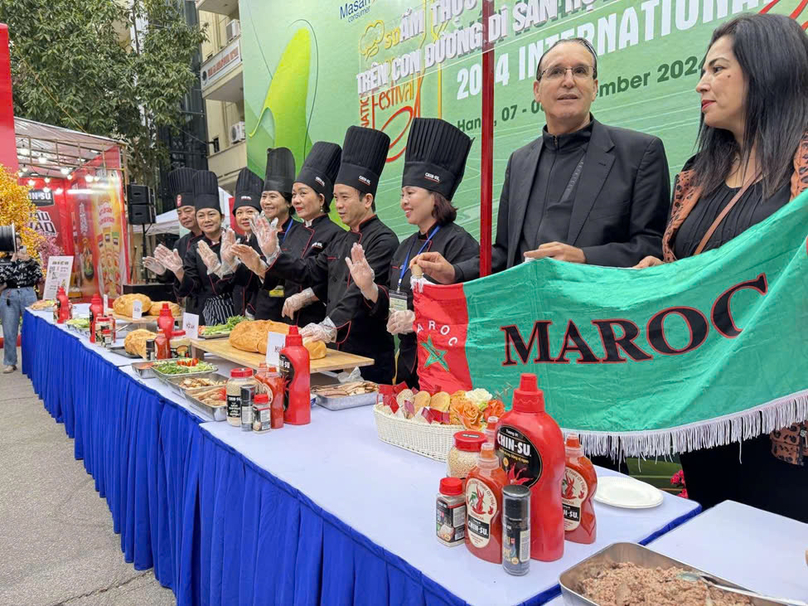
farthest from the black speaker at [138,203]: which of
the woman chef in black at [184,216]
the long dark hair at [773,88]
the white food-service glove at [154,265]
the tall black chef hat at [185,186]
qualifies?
the long dark hair at [773,88]

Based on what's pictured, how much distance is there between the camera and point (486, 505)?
2.87 feet

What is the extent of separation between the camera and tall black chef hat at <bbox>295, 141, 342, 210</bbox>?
348cm

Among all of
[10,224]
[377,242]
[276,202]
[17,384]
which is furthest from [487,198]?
[17,384]

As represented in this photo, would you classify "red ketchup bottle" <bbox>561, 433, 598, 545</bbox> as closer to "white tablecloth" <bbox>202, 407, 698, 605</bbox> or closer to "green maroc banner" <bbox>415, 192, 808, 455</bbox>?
"white tablecloth" <bbox>202, 407, 698, 605</bbox>

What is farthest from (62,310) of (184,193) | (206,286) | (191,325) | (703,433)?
(703,433)

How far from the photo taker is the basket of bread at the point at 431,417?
4.23ft

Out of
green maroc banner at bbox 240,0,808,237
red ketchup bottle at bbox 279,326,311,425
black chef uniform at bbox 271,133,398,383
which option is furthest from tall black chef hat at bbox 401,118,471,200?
red ketchup bottle at bbox 279,326,311,425

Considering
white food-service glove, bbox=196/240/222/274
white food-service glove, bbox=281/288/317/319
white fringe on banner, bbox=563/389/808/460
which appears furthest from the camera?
A: white food-service glove, bbox=196/240/222/274

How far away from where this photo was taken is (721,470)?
1.40 metres

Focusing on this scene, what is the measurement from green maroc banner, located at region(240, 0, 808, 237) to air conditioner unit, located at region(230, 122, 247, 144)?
5.51m

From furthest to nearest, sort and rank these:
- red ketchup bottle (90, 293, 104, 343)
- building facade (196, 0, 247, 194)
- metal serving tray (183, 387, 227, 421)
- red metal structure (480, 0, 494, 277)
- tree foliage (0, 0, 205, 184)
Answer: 1. building facade (196, 0, 247, 194)
2. tree foliage (0, 0, 205, 184)
3. red ketchup bottle (90, 293, 104, 343)
4. red metal structure (480, 0, 494, 277)
5. metal serving tray (183, 387, 227, 421)

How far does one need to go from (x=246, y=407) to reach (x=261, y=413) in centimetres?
5

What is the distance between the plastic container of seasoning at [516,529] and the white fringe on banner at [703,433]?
2.12ft

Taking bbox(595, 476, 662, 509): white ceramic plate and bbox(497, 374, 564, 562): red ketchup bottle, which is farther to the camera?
bbox(595, 476, 662, 509): white ceramic plate
